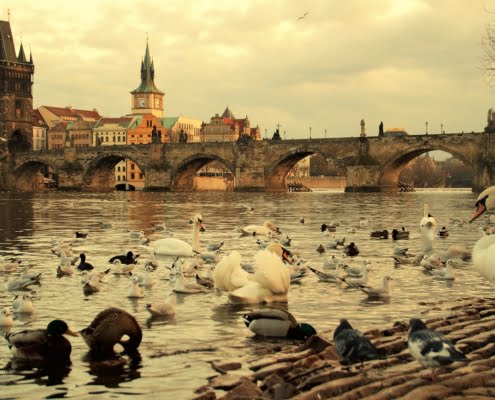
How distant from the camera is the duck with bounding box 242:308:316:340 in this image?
868 cm

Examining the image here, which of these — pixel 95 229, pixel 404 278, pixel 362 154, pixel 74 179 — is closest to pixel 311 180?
pixel 74 179

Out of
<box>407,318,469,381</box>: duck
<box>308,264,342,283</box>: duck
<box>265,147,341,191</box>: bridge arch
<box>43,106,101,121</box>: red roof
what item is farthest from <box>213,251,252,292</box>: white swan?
<box>43,106,101,121</box>: red roof

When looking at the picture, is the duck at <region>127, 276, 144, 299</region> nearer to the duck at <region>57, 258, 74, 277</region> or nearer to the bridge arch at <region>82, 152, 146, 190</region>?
the duck at <region>57, 258, 74, 277</region>

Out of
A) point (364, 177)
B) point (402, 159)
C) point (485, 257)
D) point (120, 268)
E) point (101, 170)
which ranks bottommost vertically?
point (120, 268)

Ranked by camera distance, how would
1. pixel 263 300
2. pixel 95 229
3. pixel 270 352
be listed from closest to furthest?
pixel 270 352 < pixel 263 300 < pixel 95 229

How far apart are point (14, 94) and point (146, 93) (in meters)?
61.3

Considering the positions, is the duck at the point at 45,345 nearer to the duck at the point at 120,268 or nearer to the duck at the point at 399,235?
the duck at the point at 120,268

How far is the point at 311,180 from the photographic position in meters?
168

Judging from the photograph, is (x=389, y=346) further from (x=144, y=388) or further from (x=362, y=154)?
(x=362, y=154)

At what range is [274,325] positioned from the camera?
8.77m

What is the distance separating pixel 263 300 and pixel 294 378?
475 cm

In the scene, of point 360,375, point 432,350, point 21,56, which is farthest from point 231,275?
point 21,56

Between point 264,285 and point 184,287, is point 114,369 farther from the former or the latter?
point 184,287

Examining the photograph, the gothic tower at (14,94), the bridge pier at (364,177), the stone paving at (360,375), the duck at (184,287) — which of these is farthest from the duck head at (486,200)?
the gothic tower at (14,94)
